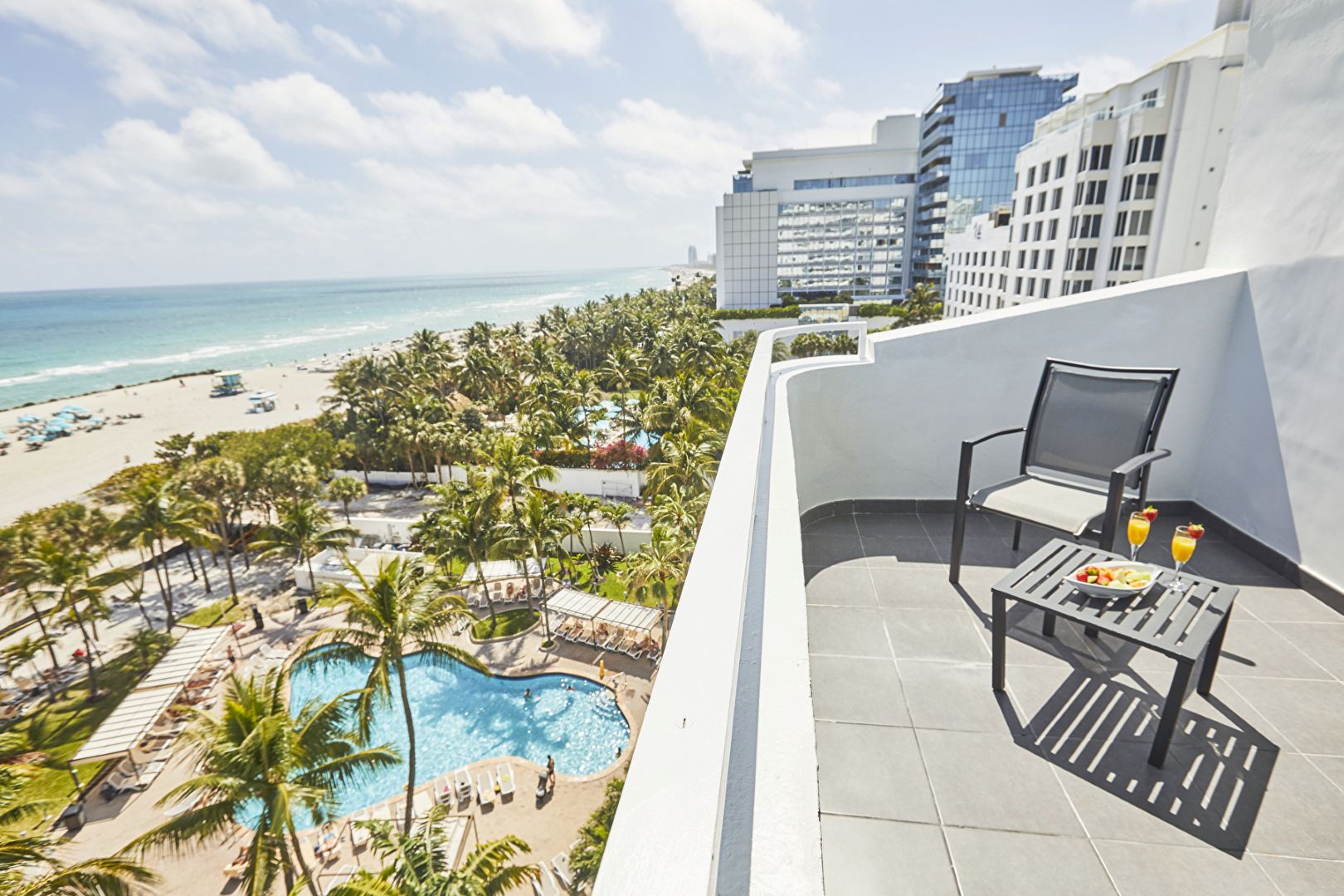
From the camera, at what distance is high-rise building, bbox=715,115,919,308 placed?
219ft

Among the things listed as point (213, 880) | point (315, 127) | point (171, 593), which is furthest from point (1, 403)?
point (213, 880)

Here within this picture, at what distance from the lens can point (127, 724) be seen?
14.0 metres

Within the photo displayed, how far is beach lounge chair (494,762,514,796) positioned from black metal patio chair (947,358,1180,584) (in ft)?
38.5

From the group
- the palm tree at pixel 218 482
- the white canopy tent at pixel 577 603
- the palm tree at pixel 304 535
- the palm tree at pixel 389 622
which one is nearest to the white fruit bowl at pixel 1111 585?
the palm tree at pixel 389 622

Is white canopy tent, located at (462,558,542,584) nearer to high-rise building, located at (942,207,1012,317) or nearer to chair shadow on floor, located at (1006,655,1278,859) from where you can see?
chair shadow on floor, located at (1006,655,1278,859)

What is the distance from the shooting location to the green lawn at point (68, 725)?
13.1 metres

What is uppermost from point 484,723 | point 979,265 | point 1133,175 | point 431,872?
point 1133,175

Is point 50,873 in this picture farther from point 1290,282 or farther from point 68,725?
point 1290,282

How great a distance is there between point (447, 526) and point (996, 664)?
55.6 feet

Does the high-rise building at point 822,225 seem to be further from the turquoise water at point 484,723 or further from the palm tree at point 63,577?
the palm tree at point 63,577

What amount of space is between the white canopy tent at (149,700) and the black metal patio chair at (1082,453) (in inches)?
726

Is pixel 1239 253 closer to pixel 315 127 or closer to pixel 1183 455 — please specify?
pixel 1183 455

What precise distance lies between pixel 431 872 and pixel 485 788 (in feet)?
18.7

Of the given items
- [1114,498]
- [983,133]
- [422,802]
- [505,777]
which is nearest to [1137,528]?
[1114,498]
